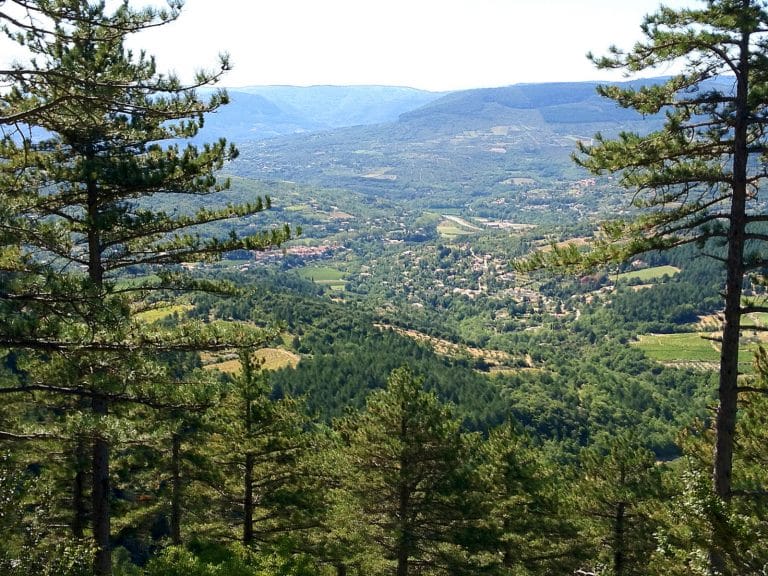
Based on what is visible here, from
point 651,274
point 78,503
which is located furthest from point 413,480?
point 651,274

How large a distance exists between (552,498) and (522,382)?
268 feet

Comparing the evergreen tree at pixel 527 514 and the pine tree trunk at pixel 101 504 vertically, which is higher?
the pine tree trunk at pixel 101 504

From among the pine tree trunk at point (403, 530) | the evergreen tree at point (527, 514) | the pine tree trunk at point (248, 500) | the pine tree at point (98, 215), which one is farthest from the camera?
the evergreen tree at point (527, 514)

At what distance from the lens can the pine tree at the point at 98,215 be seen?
695cm

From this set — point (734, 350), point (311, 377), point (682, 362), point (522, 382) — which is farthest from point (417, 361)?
point (734, 350)

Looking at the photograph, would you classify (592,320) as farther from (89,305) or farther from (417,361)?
(89,305)

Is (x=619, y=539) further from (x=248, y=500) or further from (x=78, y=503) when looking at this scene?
(x=78, y=503)

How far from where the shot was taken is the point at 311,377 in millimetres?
73375

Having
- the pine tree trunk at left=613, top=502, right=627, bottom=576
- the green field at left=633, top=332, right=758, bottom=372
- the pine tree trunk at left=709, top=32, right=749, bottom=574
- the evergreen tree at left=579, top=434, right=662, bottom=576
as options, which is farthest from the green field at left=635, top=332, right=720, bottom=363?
the pine tree trunk at left=709, top=32, right=749, bottom=574

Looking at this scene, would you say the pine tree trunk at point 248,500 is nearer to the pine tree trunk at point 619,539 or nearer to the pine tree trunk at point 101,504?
the pine tree trunk at point 101,504

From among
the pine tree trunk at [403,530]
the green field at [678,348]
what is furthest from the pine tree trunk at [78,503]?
the green field at [678,348]

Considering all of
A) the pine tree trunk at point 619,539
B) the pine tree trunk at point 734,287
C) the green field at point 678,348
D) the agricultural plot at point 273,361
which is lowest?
the green field at point 678,348

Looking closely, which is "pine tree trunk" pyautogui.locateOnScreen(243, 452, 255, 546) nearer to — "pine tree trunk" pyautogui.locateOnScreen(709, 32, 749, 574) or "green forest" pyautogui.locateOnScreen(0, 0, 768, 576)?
"green forest" pyautogui.locateOnScreen(0, 0, 768, 576)

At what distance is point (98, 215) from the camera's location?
10008 millimetres
